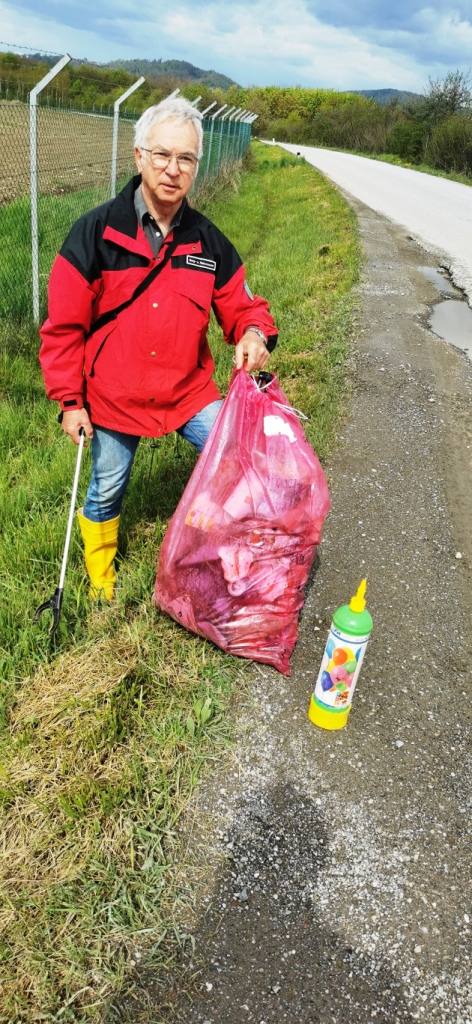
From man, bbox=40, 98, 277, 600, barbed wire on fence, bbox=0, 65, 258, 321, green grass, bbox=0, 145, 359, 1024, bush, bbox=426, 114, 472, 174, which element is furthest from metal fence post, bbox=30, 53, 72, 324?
bush, bbox=426, 114, 472, 174

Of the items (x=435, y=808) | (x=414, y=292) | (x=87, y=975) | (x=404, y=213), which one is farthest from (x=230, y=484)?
(x=404, y=213)

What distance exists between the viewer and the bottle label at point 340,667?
2.07 meters

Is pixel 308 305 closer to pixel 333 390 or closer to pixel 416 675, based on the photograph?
pixel 333 390

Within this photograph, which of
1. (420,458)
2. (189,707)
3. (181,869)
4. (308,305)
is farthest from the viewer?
(308,305)

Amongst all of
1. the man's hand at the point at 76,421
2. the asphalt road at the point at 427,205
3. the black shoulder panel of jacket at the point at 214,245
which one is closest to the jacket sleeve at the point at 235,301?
the black shoulder panel of jacket at the point at 214,245

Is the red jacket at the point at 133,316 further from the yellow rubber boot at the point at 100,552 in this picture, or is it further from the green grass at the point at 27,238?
the green grass at the point at 27,238

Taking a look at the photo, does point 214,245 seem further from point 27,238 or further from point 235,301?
point 27,238

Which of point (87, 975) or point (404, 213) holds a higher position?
point (404, 213)

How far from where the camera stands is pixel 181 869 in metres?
1.75

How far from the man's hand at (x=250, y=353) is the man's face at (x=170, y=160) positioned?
0.51 meters

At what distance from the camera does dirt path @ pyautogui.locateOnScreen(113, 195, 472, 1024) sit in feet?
5.08

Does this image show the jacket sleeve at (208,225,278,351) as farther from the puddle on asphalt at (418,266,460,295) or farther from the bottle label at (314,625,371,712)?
the puddle on asphalt at (418,266,460,295)

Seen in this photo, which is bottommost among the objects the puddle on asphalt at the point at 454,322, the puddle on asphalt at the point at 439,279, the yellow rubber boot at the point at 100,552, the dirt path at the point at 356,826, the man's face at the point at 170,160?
the dirt path at the point at 356,826

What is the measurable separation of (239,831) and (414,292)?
6.66 m
